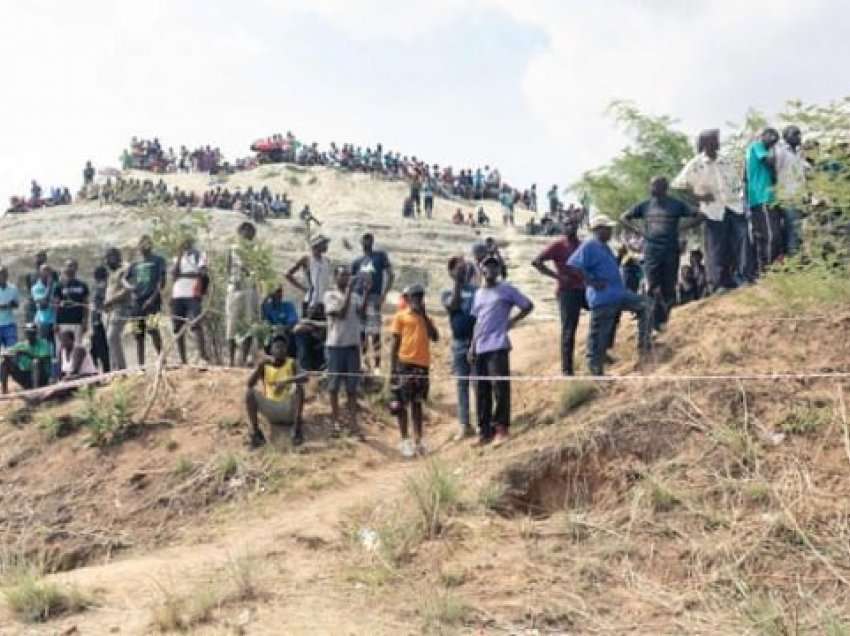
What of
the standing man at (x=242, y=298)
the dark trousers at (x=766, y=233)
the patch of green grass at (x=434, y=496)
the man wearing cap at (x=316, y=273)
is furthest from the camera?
the standing man at (x=242, y=298)

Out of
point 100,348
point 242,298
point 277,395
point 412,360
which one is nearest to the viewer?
point 412,360

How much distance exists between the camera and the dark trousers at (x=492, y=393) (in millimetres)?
9156

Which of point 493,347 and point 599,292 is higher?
point 599,292

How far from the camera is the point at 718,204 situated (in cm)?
1042

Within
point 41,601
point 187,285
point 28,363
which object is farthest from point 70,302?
point 41,601

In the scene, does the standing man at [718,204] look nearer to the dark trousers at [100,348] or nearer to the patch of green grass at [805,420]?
the patch of green grass at [805,420]

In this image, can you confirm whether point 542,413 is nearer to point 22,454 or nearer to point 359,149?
point 22,454

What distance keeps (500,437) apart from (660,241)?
2.34m

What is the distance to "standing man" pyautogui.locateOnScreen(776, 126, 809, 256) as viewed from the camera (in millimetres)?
10008

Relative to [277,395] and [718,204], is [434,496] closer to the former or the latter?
[277,395]

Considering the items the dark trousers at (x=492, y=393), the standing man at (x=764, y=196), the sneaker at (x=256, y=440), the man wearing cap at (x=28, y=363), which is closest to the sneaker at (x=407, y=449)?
the dark trousers at (x=492, y=393)

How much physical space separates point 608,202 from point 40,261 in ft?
26.4

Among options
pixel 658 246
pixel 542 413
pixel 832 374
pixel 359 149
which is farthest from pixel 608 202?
pixel 359 149

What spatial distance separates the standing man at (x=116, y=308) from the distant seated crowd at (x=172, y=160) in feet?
93.0
